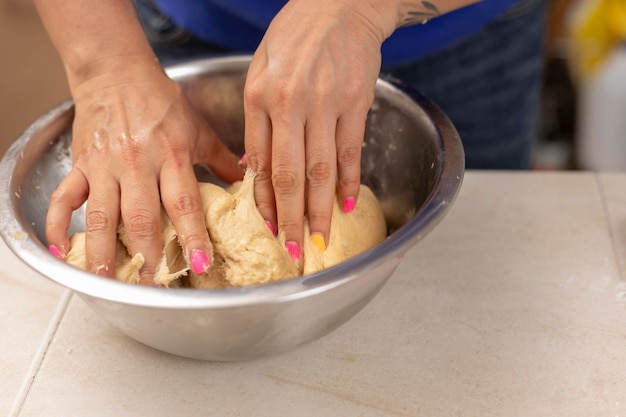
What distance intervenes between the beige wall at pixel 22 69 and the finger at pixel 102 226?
121 cm

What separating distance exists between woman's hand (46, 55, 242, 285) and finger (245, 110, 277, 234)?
66mm

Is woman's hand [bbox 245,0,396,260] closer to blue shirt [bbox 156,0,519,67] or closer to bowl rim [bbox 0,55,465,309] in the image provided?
bowl rim [bbox 0,55,465,309]

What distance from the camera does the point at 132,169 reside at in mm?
681

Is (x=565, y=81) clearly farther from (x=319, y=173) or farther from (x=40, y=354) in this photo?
(x=40, y=354)

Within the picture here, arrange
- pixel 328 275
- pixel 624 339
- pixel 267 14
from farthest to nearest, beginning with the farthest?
1. pixel 267 14
2. pixel 624 339
3. pixel 328 275

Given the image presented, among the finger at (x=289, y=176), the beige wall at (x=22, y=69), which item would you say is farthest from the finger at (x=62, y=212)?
the beige wall at (x=22, y=69)

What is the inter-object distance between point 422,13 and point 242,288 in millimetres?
378

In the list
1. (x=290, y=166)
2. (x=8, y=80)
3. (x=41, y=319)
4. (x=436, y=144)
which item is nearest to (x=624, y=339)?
(x=436, y=144)

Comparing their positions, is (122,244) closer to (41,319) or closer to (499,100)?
(41,319)

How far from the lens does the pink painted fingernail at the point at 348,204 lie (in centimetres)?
72

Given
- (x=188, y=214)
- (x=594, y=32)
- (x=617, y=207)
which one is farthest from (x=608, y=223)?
(x=594, y=32)

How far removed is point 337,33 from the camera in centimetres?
63

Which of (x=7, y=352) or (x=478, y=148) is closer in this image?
(x=7, y=352)

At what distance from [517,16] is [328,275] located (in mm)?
646
